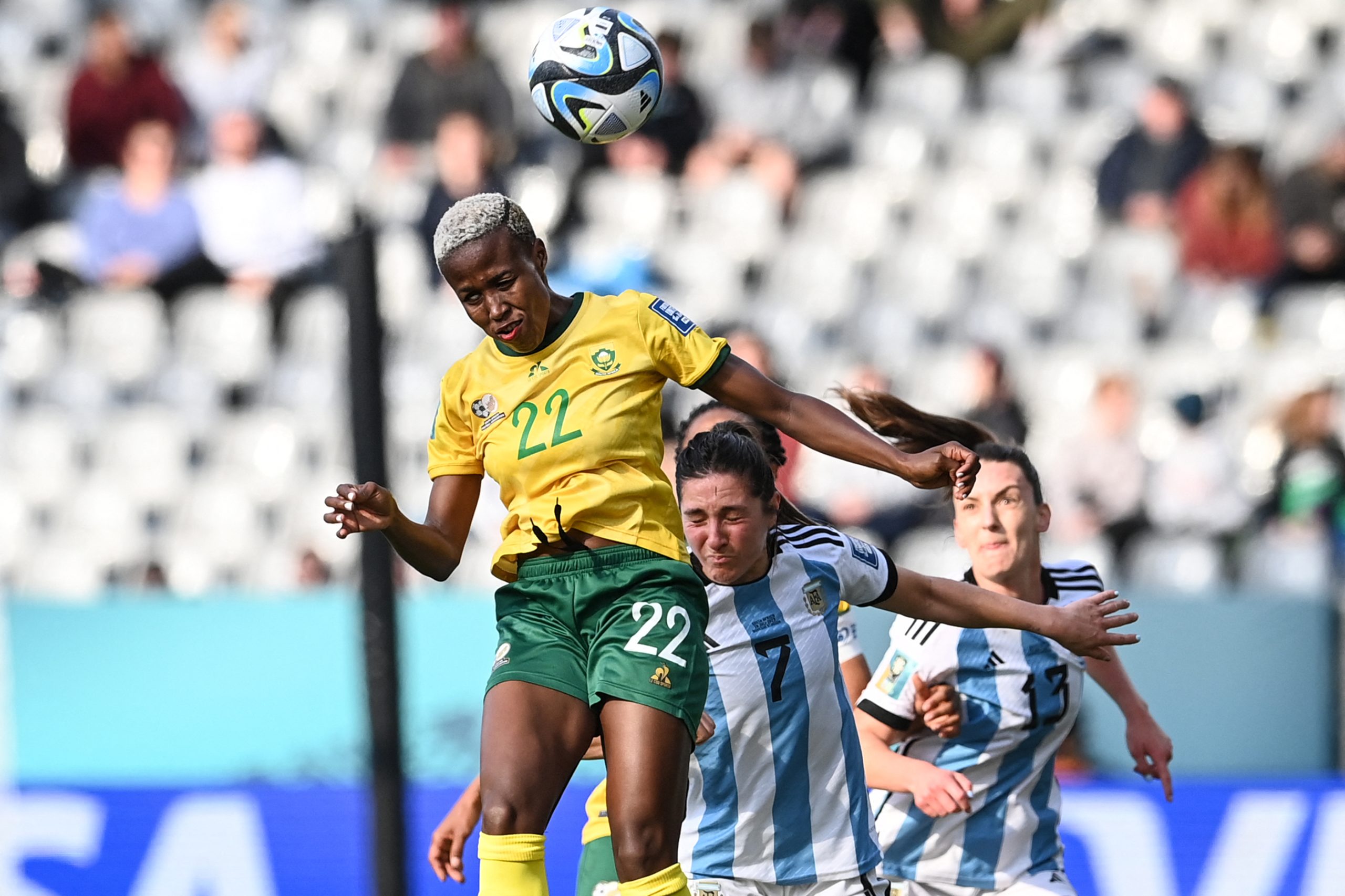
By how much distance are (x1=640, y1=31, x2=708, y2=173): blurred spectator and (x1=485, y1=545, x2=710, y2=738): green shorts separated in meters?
7.50

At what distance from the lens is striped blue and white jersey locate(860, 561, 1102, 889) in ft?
15.3

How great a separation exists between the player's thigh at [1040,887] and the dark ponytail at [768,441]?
3.48ft

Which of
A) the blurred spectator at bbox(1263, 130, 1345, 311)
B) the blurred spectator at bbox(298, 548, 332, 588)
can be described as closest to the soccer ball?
the blurred spectator at bbox(298, 548, 332, 588)

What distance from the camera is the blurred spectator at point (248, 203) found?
1055 cm

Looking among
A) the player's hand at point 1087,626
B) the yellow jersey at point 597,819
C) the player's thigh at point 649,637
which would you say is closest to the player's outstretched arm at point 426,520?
the player's thigh at point 649,637

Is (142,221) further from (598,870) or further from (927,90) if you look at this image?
(598,870)

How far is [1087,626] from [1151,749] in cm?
94

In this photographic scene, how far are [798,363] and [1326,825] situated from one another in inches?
182

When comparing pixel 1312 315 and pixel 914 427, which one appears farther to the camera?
pixel 1312 315

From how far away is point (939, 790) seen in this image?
14.4 ft

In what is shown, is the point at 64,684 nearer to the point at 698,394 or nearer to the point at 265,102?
the point at 698,394

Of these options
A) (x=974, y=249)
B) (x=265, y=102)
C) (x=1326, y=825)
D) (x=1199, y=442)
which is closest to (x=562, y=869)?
(x=1326, y=825)

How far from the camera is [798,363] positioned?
10.3 meters

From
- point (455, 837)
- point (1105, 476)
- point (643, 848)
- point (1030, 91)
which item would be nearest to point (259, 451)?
point (1105, 476)
